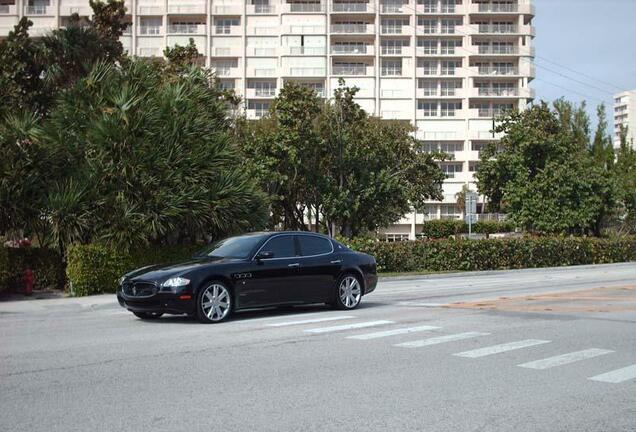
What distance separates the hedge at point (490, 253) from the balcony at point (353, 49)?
159 feet

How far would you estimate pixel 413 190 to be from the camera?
131ft

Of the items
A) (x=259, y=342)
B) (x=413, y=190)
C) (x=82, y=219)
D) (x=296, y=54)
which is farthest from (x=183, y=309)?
(x=296, y=54)

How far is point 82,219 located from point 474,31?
73009mm

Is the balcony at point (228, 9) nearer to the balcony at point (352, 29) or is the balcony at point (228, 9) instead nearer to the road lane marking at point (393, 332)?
the balcony at point (352, 29)

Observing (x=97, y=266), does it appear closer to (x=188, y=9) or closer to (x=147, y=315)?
(x=147, y=315)

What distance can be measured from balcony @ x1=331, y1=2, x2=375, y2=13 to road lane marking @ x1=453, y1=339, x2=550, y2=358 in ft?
253

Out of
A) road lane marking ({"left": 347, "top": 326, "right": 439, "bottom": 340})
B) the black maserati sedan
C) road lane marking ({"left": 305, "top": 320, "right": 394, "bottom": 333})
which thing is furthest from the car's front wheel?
road lane marking ({"left": 347, "top": 326, "right": 439, "bottom": 340})

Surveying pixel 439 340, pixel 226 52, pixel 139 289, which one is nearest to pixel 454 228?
pixel 226 52

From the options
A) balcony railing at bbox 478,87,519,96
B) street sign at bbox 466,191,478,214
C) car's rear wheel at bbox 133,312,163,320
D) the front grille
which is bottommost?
car's rear wheel at bbox 133,312,163,320

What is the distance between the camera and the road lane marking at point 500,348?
921 centimetres

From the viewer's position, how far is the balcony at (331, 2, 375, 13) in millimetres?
83500

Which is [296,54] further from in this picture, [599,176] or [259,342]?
[259,342]

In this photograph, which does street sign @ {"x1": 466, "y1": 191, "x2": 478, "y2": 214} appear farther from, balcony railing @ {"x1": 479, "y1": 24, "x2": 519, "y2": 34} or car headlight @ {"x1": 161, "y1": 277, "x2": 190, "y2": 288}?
balcony railing @ {"x1": 479, "y1": 24, "x2": 519, "y2": 34}

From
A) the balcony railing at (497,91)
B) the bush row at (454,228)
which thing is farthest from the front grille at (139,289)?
the balcony railing at (497,91)
